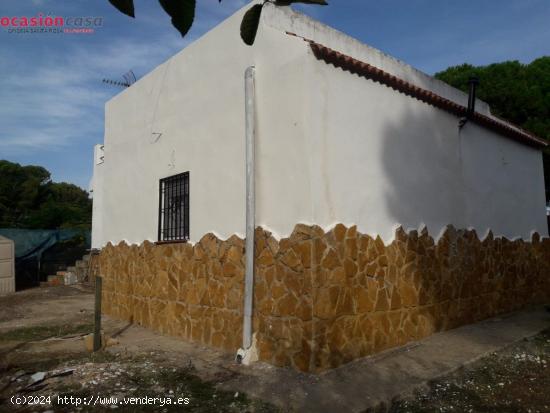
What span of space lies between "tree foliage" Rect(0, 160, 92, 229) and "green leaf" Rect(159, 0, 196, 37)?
84.0 ft

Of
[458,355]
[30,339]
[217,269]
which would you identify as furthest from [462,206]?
[30,339]

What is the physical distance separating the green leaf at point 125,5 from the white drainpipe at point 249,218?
4.34m

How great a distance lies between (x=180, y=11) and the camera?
1569 millimetres

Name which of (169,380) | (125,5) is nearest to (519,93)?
(169,380)

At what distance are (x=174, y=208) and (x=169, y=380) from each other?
3.42 meters

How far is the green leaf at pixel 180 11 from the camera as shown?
5.10 ft

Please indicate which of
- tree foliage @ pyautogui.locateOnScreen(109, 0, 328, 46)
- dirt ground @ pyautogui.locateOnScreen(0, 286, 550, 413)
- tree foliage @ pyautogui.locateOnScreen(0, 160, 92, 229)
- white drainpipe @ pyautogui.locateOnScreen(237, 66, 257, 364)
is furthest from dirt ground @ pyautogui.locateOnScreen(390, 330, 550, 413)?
tree foliage @ pyautogui.locateOnScreen(0, 160, 92, 229)

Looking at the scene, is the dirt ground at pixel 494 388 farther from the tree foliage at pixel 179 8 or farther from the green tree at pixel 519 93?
the green tree at pixel 519 93

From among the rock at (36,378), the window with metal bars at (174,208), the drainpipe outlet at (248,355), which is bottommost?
the rock at (36,378)

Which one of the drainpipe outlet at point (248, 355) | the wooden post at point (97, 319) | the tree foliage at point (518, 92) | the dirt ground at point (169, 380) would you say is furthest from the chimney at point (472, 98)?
the wooden post at point (97, 319)

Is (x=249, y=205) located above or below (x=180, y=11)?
below

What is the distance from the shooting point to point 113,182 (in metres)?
9.91

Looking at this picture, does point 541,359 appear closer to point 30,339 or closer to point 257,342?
point 257,342

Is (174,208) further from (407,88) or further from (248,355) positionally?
(407,88)
